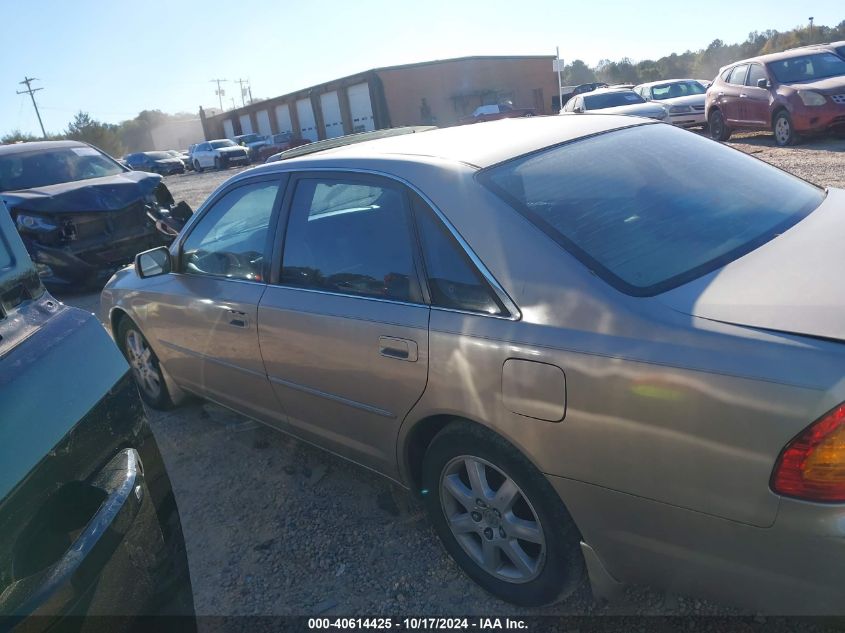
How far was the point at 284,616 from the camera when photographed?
2.55 meters

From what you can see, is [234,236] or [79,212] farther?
[79,212]

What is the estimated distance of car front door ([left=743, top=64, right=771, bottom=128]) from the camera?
1230cm

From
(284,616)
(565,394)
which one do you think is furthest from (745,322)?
(284,616)

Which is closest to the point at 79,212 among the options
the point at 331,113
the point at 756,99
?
the point at 756,99

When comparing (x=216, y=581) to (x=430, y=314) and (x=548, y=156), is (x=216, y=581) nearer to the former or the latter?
(x=430, y=314)

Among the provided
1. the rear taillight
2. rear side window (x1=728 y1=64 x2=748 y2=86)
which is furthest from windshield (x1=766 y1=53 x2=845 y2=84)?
the rear taillight

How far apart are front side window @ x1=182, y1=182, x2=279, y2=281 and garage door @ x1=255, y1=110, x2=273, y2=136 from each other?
159 ft

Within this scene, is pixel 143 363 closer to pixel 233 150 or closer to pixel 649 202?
pixel 649 202

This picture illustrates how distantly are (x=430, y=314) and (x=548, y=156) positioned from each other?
81 cm

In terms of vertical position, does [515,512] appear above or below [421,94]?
below

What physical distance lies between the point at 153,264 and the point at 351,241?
1670mm

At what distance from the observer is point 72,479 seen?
1552mm

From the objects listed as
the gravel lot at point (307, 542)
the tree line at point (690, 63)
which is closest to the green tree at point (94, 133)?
the tree line at point (690, 63)

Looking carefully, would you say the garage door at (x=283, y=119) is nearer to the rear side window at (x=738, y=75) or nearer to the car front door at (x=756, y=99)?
the rear side window at (x=738, y=75)
